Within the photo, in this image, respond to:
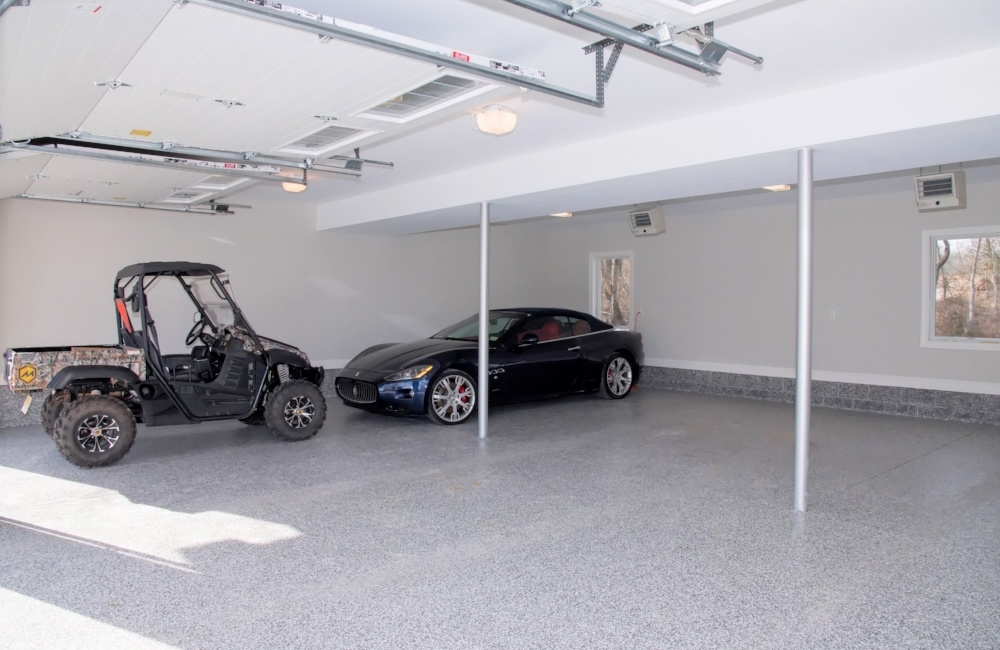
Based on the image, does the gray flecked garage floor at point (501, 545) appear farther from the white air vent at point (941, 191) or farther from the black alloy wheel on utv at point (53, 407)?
the white air vent at point (941, 191)

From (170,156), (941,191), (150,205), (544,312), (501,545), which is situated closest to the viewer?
(501,545)

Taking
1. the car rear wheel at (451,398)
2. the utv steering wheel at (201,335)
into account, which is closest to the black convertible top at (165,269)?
the utv steering wheel at (201,335)

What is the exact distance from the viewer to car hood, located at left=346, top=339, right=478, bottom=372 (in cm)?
729

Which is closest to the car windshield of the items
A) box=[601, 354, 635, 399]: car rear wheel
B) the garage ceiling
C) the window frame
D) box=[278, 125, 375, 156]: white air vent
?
box=[601, 354, 635, 399]: car rear wheel

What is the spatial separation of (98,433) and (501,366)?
3.90 meters

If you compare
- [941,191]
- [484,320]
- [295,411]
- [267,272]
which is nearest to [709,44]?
[484,320]

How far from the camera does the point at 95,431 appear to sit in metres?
5.30

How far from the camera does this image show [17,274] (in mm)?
7164

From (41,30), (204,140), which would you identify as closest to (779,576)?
(41,30)

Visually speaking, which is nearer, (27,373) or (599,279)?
(27,373)

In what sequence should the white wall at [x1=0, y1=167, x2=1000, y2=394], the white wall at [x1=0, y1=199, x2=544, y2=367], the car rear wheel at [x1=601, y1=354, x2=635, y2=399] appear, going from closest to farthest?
the white wall at [x1=0, y1=199, x2=544, y2=367]
the white wall at [x1=0, y1=167, x2=1000, y2=394]
the car rear wheel at [x1=601, y1=354, x2=635, y2=399]

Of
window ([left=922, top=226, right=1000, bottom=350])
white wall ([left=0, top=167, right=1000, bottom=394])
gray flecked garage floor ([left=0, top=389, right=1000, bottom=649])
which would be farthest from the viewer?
window ([left=922, top=226, right=1000, bottom=350])

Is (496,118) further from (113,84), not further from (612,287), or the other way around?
(612,287)

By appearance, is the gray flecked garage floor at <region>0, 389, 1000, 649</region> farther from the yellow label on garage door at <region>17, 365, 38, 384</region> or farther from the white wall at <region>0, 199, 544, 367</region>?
the white wall at <region>0, 199, 544, 367</region>
